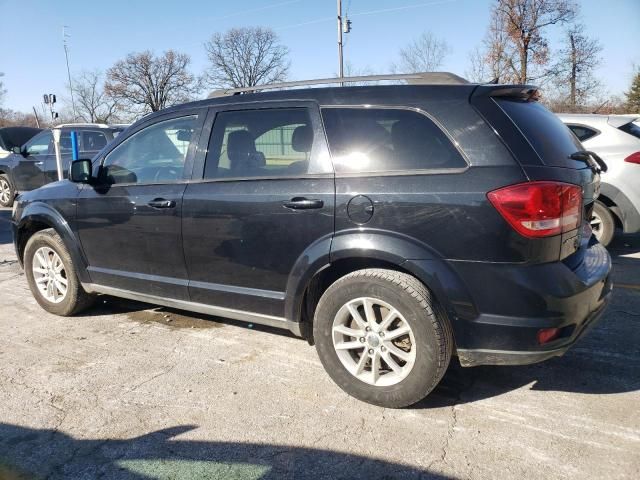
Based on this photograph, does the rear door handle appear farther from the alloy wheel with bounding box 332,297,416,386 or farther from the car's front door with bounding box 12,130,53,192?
the car's front door with bounding box 12,130,53,192

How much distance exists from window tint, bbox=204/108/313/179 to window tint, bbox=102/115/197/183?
308 mm

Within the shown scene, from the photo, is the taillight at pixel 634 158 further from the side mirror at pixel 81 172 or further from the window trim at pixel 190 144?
the side mirror at pixel 81 172

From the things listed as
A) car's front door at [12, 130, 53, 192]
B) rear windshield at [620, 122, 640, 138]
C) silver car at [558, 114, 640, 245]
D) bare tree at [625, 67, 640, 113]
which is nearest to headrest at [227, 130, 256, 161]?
silver car at [558, 114, 640, 245]

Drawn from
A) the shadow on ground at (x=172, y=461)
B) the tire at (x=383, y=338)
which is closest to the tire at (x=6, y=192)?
the shadow on ground at (x=172, y=461)

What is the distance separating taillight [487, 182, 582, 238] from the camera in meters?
2.56

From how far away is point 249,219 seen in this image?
335cm

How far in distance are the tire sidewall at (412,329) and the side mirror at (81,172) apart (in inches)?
93.8

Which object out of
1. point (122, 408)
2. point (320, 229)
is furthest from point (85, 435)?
point (320, 229)

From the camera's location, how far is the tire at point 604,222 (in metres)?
6.33

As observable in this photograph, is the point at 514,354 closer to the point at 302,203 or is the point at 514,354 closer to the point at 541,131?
the point at 541,131

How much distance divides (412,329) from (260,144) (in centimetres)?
163

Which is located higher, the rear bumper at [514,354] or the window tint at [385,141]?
the window tint at [385,141]

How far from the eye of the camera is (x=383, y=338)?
2.96 meters

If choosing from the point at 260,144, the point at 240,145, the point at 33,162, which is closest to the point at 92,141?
the point at 33,162
